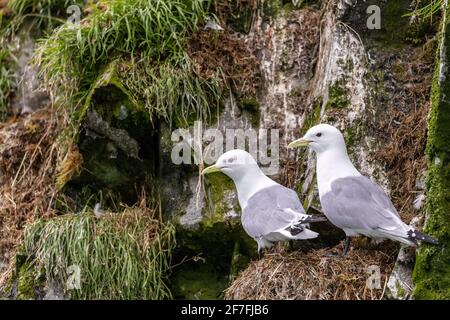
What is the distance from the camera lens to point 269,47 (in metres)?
6.08

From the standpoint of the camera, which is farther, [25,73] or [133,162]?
[25,73]

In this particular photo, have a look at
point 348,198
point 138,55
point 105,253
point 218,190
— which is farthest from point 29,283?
point 348,198

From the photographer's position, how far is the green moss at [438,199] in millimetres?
4297

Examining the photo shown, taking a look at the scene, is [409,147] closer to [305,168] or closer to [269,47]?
[305,168]

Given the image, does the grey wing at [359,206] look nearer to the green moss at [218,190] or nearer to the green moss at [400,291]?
the green moss at [400,291]

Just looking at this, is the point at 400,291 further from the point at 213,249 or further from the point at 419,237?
the point at 213,249

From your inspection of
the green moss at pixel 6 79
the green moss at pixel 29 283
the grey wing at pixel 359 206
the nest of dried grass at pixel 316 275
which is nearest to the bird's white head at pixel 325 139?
the grey wing at pixel 359 206

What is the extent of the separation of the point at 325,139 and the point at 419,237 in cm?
97

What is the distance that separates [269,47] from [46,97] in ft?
6.96

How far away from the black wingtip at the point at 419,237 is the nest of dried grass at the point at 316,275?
0.41 meters

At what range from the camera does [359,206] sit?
456cm

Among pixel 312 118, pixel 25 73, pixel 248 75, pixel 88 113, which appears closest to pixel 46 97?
pixel 25 73
